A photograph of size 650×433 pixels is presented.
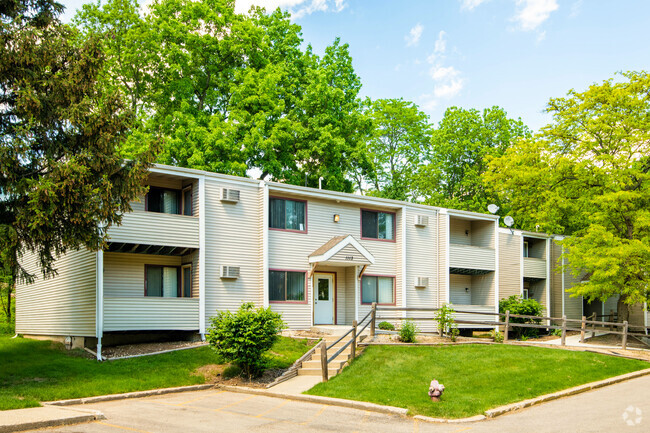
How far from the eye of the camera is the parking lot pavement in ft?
35.9

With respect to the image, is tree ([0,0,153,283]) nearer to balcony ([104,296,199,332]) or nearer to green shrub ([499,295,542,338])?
balcony ([104,296,199,332])

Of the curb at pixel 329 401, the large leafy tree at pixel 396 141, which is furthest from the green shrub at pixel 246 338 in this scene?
the large leafy tree at pixel 396 141

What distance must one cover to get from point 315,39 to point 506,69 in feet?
63.0

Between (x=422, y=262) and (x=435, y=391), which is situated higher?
(x=422, y=262)

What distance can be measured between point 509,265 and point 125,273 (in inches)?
752

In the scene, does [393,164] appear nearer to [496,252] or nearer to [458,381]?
[496,252]

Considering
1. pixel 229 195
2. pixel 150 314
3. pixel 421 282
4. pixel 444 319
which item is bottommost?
pixel 444 319

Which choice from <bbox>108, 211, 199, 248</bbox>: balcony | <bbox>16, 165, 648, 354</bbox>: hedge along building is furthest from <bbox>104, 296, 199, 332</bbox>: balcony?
<bbox>108, 211, 199, 248</bbox>: balcony

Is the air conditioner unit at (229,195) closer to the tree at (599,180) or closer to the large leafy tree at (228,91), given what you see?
the large leafy tree at (228,91)

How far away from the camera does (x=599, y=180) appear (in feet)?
89.8

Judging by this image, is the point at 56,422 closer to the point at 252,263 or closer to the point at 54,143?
the point at 54,143

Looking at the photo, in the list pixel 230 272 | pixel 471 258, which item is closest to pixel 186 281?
pixel 230 272

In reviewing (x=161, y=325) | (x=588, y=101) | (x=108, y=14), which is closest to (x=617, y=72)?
(x=588, y=101)

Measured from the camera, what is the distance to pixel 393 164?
44.9 metres
